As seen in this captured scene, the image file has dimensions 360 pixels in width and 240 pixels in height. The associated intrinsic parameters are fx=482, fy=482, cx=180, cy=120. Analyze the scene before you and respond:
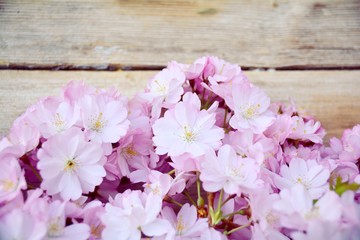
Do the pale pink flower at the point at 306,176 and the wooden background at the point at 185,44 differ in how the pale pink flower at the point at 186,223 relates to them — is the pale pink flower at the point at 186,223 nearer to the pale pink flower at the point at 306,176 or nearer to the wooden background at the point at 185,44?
the pale pink flower at the point at 306,176

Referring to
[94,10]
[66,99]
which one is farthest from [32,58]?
[66,99]

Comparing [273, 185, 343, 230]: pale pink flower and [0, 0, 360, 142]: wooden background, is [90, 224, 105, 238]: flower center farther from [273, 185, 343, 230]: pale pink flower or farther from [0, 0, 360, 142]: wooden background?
[0, 0, 360, 142]: wooden background

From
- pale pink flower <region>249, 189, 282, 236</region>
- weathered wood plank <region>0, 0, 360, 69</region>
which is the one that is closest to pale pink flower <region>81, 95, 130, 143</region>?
pale pink flower <region>249, 189, 282, 236</region>

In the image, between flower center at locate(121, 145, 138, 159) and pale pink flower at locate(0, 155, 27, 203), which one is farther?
flower center at locate(121, 145, 138, 159)

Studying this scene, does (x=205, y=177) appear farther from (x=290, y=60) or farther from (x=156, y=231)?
(x=290, y=60)

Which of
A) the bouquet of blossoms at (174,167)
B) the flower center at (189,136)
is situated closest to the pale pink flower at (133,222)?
the bouquet of blossoms at (174,167)

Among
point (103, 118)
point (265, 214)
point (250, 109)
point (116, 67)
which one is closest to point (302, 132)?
point (250, 109)
